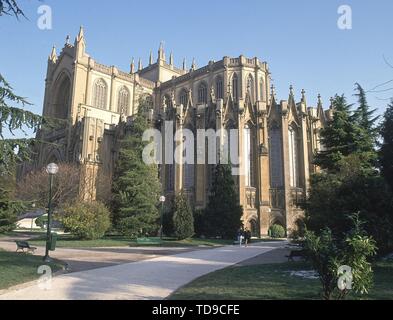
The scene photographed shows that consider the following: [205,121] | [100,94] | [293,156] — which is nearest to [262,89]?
[205,121]

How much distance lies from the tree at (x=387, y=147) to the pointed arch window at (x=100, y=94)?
157ft

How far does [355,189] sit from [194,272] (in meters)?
6.91

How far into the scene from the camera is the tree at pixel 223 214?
3412 centimetres

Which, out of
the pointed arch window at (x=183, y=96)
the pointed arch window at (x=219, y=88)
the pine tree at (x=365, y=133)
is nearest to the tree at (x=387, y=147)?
the pine tree at (x=365, y=133)

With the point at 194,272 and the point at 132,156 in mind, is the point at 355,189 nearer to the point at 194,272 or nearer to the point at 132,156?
the point at 194,272

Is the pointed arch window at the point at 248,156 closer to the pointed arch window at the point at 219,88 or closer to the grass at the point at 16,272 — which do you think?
the pointed arch window at the point at 219,88

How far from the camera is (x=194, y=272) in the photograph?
513 inches

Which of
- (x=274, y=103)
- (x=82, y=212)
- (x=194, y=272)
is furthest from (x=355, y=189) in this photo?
(x=274, y=103)

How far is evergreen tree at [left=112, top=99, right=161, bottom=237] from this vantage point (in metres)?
33.7

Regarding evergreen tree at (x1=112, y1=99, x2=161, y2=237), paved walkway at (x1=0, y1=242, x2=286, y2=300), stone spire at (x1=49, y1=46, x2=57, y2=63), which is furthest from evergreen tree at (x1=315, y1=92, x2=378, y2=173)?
stone spire at (x1=49, y1=46, x2=57, y2=63)

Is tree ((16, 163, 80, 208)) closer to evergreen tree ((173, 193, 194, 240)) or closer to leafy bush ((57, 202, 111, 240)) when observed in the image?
leafy bush ((57, 202, 111, 240))

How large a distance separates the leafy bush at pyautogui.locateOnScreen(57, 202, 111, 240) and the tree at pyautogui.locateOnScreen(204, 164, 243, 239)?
9783 millimetres

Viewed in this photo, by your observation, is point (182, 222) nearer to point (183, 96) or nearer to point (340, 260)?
point (340, 260)

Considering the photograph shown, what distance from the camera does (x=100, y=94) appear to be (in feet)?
204
